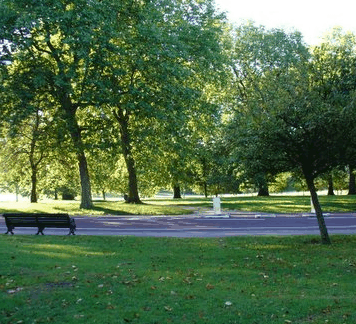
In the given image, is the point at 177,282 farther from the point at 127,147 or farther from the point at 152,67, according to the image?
the point at 127,147

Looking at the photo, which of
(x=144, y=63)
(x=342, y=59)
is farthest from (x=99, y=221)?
(x=342, y=59)

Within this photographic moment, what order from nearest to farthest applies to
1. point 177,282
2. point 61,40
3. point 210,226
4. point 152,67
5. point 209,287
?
point 209,287 < point 177,282 < point 210,226 < point 61,40 < point 152,67

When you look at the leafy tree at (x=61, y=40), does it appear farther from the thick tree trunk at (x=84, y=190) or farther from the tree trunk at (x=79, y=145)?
the thick tree trunk at (x=84, y=190)

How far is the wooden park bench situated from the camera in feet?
53.4

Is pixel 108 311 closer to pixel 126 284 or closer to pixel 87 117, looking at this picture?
pixel 126 284

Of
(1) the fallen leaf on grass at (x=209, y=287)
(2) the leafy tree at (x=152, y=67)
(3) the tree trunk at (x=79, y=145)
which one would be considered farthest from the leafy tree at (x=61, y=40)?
(1) the fallen leaf on grass at (x=209, y=287)

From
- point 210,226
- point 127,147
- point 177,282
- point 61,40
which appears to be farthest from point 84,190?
point 177,282

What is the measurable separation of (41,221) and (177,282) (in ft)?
30.6

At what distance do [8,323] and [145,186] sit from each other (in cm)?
3735

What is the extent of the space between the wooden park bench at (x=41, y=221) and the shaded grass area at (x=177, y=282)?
245cm

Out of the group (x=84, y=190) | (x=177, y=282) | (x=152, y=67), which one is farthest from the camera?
(x=84, y=190)

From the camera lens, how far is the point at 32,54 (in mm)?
24062

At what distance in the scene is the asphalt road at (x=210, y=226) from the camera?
17.4m

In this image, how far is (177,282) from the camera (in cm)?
869
